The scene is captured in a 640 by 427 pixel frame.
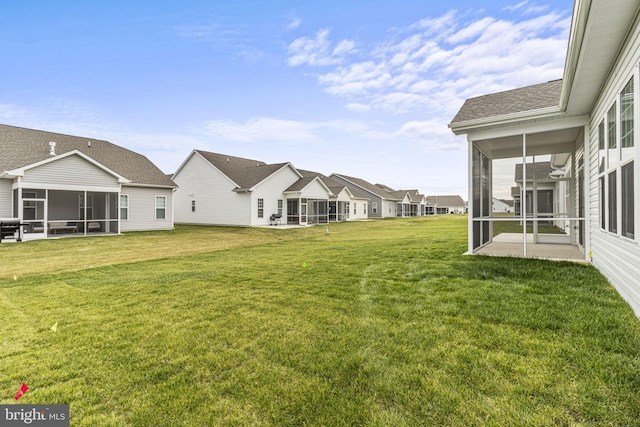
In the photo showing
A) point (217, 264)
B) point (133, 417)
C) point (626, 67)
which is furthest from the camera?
point (217, 264)

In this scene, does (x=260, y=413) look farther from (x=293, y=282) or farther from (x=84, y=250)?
Answer: (x=84, y=250)

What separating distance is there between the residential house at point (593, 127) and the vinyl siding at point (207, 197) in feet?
59.8

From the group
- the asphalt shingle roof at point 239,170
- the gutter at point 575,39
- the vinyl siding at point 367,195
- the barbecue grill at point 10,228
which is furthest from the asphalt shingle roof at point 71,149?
the vinyl siding at point 367,195

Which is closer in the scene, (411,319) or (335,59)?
(411,319)

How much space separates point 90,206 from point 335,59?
1852 centimetres

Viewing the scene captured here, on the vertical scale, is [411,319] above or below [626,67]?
below

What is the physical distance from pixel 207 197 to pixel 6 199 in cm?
1271

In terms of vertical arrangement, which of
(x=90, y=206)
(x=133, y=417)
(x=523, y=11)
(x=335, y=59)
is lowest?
(x=133, y=417)

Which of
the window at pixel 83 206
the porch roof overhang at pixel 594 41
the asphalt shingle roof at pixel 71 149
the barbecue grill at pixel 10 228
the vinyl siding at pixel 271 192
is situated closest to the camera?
the porch roof overhang at pixel 594 41

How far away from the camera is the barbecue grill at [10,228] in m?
13.8

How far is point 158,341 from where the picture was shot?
3643mm

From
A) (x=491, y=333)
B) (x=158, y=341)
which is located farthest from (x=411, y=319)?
(x=158, y=341)

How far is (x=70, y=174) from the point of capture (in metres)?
16.4

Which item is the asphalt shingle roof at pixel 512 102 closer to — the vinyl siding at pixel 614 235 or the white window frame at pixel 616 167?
the vinyl siding at pixel 614 235
